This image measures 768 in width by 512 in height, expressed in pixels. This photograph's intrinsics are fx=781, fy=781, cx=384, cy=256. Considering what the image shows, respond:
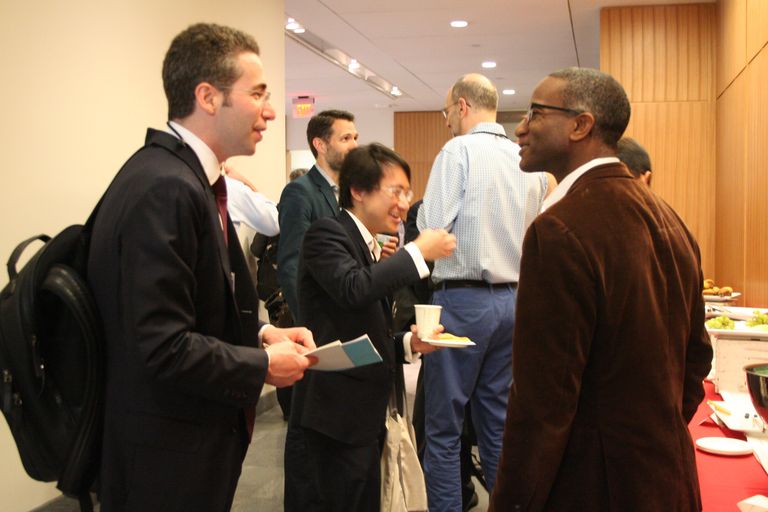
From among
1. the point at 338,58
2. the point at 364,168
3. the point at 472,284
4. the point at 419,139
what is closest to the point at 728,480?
the point at 364,168

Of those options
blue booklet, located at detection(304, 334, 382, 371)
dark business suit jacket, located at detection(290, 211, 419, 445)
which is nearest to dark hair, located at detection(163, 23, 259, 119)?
blue booklet, located at detection(304, 334, 382, 371)

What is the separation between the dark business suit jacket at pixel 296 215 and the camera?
12.0 ft

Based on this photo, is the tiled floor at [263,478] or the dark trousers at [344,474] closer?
the dark trousers at [344,474]

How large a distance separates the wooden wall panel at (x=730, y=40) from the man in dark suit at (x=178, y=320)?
4776 millimetres

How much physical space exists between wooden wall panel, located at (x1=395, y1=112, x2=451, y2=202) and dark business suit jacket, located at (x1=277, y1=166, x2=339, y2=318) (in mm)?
10869

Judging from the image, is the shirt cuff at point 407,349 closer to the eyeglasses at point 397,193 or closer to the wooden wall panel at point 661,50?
the eyeglasses at point 397,193

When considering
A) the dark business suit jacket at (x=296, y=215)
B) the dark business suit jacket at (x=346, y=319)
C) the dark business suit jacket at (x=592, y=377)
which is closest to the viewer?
the dark business suit jacket at (x=592, y=377)

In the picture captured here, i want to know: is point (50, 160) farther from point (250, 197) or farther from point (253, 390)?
point (253, 390)

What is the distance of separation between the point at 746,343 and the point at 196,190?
194 centimetres

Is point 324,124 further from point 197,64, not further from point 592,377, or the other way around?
point 592,377

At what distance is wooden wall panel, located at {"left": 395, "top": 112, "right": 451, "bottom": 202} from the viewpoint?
14.5m

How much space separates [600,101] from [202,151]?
83cm

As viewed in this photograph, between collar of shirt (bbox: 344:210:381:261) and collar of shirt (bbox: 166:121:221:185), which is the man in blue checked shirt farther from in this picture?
collar of shirt (bbox: 166:121:221:185)

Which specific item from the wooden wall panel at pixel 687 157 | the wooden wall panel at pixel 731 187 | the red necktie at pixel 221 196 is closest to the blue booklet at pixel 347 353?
the red necktie at pixel 221 196
